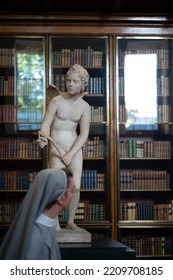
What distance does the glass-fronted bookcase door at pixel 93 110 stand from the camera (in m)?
5.86

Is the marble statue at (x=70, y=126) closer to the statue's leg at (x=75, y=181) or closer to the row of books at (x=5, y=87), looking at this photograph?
the statue's leg at (x=75, y=181)

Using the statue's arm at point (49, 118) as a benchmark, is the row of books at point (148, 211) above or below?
below

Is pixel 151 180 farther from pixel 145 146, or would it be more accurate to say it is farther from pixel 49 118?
pixel 49 118

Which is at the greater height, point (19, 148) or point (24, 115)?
point (24, 115)

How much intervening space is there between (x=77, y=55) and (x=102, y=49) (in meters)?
0.28

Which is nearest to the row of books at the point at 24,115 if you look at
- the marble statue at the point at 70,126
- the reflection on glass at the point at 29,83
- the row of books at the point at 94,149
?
the reflection on glass at the point at 29,83

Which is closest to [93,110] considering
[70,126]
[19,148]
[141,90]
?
[141,90]

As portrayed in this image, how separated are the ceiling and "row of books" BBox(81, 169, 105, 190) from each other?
175 cm

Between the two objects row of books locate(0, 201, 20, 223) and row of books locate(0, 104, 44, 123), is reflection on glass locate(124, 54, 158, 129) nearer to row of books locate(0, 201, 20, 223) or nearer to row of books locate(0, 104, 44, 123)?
row of books locate(0, 104, 44, 123)

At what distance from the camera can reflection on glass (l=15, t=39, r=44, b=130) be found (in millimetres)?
5836

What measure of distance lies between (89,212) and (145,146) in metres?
0.95

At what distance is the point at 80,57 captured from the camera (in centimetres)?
598
